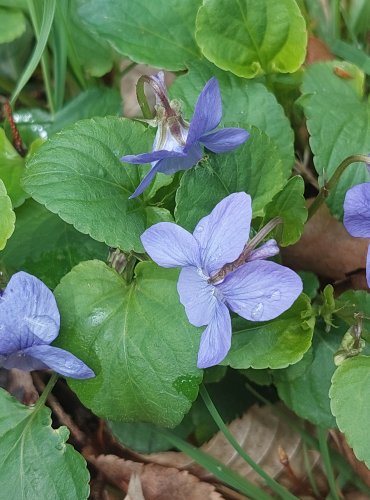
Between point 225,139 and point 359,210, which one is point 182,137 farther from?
point 359,210

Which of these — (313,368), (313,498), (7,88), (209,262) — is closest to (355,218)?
(209,262)

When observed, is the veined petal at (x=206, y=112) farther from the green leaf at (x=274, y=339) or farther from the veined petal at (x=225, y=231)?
the green leaf at (x=274, y=339)

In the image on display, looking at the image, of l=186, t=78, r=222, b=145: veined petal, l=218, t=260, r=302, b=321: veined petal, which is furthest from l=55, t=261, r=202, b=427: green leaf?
l=186, t=78, r=222, b=145: veined petal

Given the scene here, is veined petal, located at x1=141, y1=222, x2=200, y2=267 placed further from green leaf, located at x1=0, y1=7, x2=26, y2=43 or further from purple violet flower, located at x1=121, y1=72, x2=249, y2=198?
green leaf, located at x1=0, y1=7, x2=26, y2=43

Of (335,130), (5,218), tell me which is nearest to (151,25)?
(335,130)

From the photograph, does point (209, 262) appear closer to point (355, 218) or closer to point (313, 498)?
point (355, 218)
